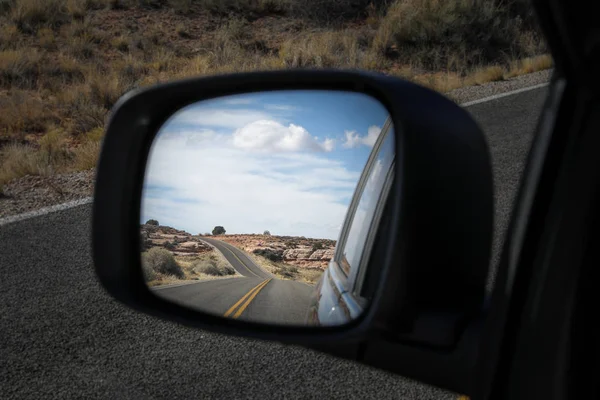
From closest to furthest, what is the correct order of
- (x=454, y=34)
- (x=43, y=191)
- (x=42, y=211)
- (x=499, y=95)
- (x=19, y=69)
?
(x=42, y=211) < (x=43, y=191) < (x=499, y=95) < (x=454, y=34) < (x=19, y=69)

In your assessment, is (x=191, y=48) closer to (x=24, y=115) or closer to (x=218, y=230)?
(x=24, y=115)

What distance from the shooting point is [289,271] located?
4.25 feet

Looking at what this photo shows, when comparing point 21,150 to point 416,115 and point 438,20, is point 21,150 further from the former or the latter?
point 438,20

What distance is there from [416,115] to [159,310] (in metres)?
0.73

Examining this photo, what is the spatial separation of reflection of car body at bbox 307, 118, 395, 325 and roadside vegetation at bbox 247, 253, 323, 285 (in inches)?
0.9

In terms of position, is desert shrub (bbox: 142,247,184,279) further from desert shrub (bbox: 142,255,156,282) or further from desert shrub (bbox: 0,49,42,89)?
desert shrub (bbox: 0,49,42,89)

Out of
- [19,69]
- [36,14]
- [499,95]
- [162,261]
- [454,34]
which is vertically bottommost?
[19,69]

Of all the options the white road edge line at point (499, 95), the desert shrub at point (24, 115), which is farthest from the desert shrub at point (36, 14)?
the white road edge line at point (499, 95)

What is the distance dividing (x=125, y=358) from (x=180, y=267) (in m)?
1.98

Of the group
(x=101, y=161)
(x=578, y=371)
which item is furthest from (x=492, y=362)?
(x=101, y=161)

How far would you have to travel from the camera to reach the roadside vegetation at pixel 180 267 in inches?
→ 58.2

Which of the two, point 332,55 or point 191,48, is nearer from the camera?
point 332,55

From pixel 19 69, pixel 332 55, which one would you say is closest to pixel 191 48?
pixel 19 69

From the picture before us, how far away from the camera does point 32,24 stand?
66.6ft
